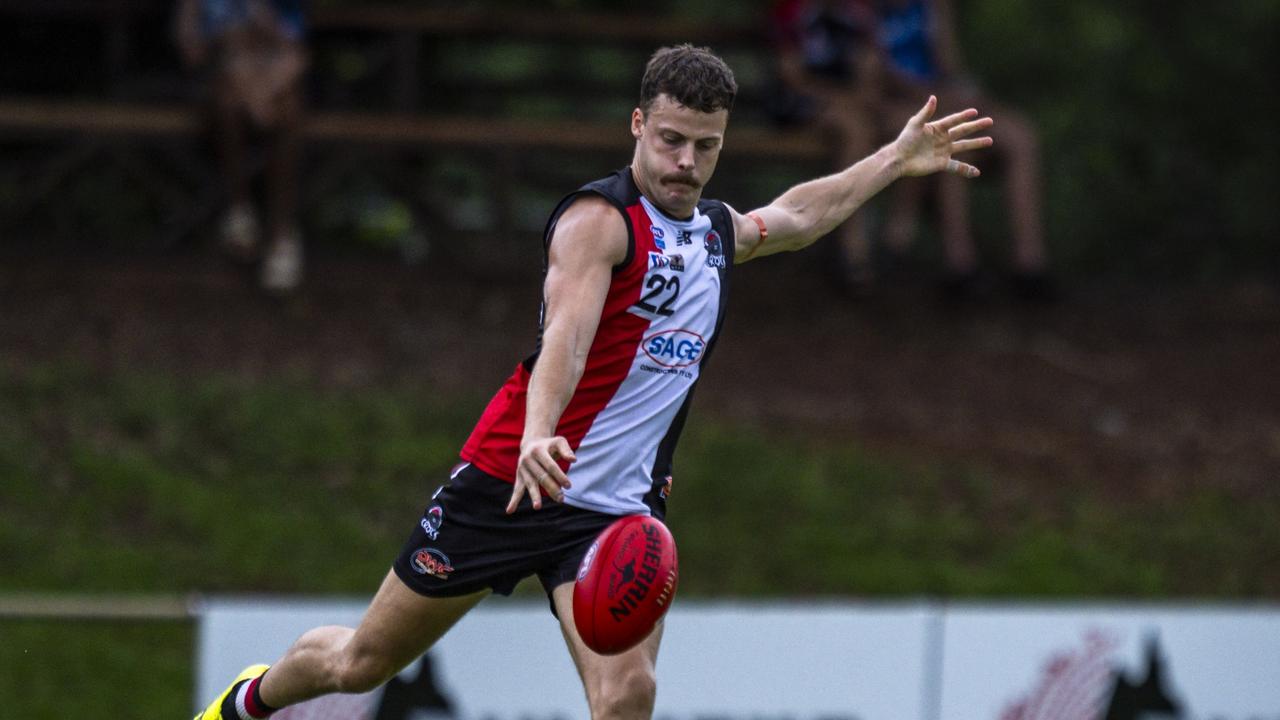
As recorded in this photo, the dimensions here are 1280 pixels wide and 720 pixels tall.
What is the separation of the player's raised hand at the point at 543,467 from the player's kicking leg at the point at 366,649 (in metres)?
0.82

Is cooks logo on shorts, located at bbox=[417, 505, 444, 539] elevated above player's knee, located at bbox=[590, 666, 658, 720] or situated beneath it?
elevated above

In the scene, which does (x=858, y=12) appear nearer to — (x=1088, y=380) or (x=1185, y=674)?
(x=1088, y=380)

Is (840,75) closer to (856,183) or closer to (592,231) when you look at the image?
(856,183)

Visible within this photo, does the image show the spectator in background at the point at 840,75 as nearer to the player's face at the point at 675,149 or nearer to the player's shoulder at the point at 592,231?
the player's face at the point at 675,149

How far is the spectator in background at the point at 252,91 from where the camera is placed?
9727 millimetres

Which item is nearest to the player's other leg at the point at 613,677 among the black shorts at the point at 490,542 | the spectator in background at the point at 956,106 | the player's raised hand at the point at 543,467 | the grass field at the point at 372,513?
the black shorts at the point at 490,542

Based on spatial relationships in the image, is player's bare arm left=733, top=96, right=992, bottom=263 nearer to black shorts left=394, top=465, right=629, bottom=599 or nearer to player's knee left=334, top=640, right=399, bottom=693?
black shorts left=394, top=465, right=629, bottom=599

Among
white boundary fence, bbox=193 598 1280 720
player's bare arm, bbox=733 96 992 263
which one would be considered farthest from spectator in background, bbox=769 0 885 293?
player's bare arm, bbox=733 96 992 263

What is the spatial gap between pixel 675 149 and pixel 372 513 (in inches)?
203

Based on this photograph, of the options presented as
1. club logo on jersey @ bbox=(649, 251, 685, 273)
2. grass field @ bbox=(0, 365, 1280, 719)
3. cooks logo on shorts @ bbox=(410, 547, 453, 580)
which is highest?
club logo on jersey @ bbox=(649, 251, 685, 273)

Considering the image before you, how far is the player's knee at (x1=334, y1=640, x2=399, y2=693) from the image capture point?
4879mm

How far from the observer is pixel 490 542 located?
4742 millimetres

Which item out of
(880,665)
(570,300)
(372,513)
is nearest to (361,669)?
(570,300)

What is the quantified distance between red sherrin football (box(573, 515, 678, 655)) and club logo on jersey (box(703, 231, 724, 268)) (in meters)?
0.72
